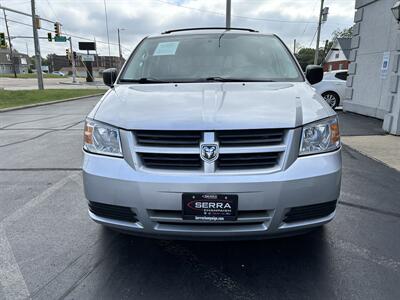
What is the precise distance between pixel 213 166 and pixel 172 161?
275 millimetres

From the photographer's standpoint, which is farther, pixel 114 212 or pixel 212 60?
pixel 212 60

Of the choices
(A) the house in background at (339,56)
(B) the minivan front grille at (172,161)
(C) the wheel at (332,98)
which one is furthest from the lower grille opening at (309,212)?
(A) the house in background at (339,56)

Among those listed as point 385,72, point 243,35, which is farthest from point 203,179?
point 385,72

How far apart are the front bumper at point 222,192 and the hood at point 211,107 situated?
1.01 ft

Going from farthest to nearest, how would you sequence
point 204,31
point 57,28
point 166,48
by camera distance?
point 57,28
point 204,31
point 166,48

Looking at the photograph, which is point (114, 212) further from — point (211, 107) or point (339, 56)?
point (339, 56)

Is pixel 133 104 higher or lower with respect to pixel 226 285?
higher

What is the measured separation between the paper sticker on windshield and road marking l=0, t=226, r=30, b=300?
7.67 ft

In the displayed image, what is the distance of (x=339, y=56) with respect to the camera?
52.8 meters

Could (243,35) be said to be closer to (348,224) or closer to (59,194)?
(348,224)

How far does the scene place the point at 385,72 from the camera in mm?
9805

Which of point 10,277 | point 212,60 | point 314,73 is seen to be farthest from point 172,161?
point 314,73

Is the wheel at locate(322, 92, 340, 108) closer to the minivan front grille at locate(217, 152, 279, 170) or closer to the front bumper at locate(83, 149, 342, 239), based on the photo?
the front bumper at locate(83, 149, 342, 239)

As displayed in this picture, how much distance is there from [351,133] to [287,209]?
673 cm
